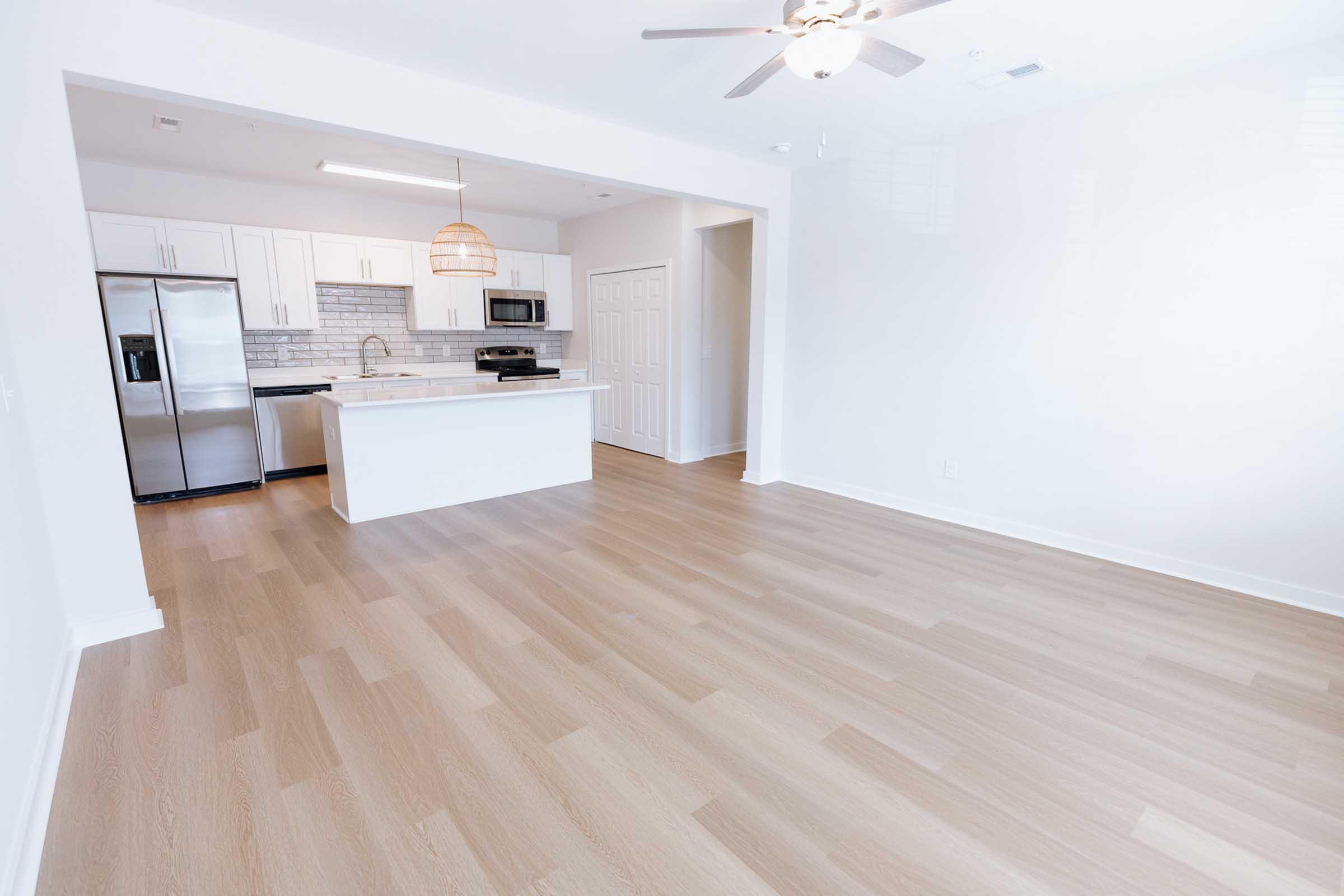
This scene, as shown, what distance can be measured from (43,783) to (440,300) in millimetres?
5301

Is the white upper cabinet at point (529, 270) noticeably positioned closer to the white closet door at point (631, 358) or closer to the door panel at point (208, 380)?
the white closet door at point (631, 358)

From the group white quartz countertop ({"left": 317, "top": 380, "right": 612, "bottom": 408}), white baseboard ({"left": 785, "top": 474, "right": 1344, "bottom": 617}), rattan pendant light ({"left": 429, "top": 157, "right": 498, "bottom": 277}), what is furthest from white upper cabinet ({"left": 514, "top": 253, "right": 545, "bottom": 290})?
white baseboard ({"left": 785, "top": 474, "right": 1344, "bottom": 617})

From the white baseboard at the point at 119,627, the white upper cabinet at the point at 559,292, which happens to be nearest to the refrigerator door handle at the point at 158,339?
the white baseboard at the point at 119,627

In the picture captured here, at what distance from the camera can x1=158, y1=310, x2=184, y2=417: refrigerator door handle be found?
440 cm

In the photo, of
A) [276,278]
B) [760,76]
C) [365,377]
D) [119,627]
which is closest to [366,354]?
[365,377]

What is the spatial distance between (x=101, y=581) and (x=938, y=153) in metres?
5.10

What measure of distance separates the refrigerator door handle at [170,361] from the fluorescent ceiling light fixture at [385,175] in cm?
167

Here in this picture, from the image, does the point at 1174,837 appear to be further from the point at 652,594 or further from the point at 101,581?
the point at 101,581

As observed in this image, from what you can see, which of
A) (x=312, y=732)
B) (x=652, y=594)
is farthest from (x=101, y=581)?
(x=652, y=594)

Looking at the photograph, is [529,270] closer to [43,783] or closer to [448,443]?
[448,443]

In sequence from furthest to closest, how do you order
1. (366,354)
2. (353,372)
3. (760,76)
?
1. (366,354)
2. (353,372)
3. (760,76)

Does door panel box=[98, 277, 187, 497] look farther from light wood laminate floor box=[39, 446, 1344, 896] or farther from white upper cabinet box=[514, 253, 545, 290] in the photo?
white upper cabinet box=[514, 253, 545, 290]

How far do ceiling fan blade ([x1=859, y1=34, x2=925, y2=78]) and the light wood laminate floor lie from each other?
2.30m

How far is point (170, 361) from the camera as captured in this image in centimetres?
448
